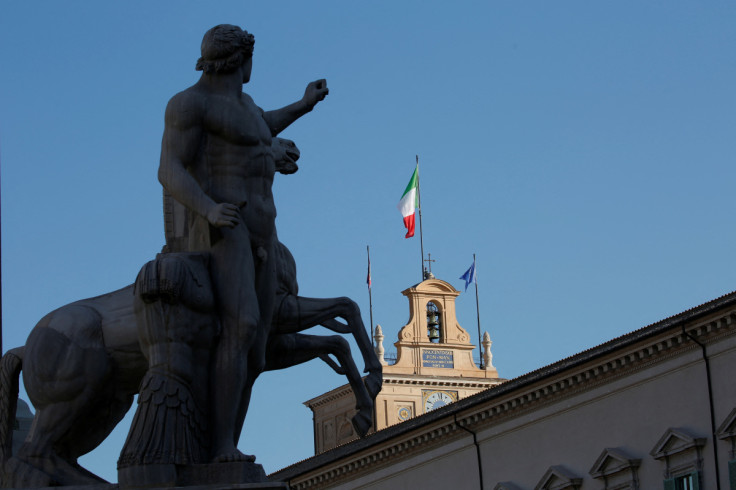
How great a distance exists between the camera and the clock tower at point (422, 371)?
103062mm

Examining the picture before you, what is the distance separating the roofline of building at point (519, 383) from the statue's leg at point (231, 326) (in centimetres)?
2719

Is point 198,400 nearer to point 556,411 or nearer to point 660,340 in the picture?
point 660,340

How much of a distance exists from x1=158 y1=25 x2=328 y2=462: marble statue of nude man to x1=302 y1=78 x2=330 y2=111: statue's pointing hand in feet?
1.64

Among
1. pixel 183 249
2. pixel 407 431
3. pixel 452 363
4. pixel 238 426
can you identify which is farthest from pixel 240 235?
pixel 452 363

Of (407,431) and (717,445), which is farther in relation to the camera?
(407,431)

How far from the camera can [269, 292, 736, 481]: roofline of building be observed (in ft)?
151

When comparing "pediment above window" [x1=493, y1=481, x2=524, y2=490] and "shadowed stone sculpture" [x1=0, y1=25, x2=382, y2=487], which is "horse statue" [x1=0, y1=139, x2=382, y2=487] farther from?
"pediment above window" [x1=493, y1=481, x2=524, y2=490]

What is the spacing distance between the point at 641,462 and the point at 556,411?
4.15m

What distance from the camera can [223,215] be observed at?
1216 centimetres

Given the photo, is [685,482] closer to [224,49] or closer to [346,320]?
[346,320]

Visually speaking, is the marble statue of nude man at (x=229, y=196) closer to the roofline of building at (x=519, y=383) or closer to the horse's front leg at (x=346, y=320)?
the horse's front leg at (x=346, y=320)

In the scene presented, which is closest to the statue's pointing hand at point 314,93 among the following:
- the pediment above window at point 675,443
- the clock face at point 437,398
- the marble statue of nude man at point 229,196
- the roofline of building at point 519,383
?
the marble statue of nude man at point 229,196

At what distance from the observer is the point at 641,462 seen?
47688 millimetres

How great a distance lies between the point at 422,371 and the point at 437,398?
1.91 metres
